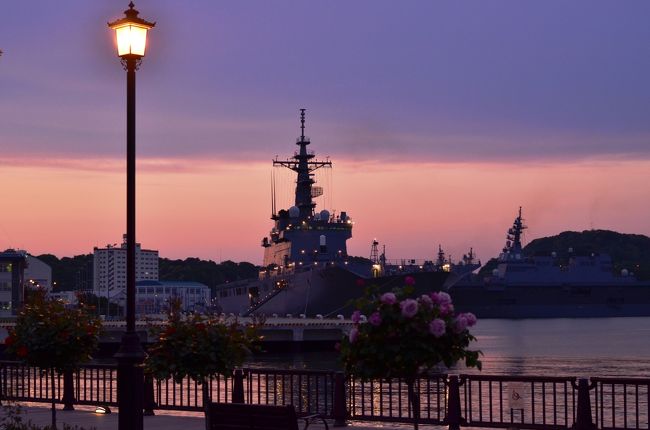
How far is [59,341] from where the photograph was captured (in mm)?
20812

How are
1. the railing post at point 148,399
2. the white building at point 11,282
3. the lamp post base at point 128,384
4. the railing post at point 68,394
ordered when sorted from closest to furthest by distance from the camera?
the lamp post base at point 128,384, the railing post at point 148,399, the railing post at point 68,394, the white building at point 11,282

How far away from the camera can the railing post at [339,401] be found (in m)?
20.8

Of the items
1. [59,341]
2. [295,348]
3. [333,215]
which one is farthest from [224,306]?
[59,341]

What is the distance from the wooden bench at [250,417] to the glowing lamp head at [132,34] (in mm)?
5134

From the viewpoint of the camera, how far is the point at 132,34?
1523 cm

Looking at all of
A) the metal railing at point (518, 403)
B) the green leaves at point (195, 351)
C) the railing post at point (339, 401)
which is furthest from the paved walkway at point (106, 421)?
the green leaves at point (195, 351)

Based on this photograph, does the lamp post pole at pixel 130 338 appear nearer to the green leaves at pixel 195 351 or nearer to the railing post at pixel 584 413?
the green leaves at pixel 195 351

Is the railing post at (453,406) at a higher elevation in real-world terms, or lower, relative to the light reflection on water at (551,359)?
higher

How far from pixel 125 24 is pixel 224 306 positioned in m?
159

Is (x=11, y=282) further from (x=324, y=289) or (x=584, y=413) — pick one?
(x=584, y=413)

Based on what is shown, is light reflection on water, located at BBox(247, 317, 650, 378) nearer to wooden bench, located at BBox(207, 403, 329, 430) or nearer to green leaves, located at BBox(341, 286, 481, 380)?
wooden bench, located at BBox(207, 403, 329, 430)

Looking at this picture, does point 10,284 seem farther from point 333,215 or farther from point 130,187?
point 130,187

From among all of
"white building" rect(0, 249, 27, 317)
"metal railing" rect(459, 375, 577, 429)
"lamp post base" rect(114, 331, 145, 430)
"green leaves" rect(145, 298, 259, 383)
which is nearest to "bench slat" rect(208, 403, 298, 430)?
"lamp post base" rect(114, 331, 145, 430)

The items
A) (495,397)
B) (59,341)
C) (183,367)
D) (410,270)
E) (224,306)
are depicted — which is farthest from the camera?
(224,306)
